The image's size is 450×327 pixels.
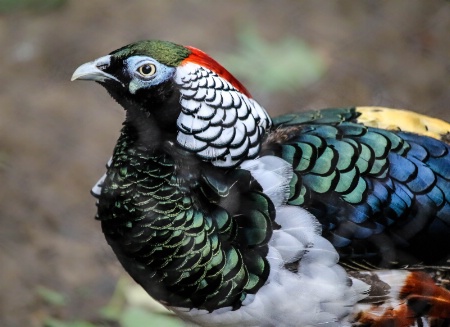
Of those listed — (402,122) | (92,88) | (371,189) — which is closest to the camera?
(371,189)

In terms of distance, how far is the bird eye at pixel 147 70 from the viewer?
1.50 metres

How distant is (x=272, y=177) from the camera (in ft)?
5.21

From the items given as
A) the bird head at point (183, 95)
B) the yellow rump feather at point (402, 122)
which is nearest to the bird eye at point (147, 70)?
→ the bird head at point (183, 95)

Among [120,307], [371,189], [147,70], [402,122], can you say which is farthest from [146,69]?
[120,307]

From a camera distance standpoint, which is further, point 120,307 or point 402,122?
point 120,307

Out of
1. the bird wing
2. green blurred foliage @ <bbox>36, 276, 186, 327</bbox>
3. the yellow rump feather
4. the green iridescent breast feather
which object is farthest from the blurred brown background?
the green iridescent breast feather

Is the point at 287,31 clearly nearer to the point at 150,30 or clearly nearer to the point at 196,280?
the point at 150,30

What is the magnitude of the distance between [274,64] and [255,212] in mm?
558

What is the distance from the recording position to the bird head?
1.51 metres

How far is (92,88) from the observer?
113 inches

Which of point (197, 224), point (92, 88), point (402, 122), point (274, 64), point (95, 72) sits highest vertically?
point (92, 88)

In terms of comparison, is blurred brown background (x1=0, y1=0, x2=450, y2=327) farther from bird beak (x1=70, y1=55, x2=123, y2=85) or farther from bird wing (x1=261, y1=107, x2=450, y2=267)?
bird beak (x1=70, y1=55, x2=123, y2=85)

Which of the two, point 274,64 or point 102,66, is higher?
point 274,64

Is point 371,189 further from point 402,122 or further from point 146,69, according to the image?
point 146,69
